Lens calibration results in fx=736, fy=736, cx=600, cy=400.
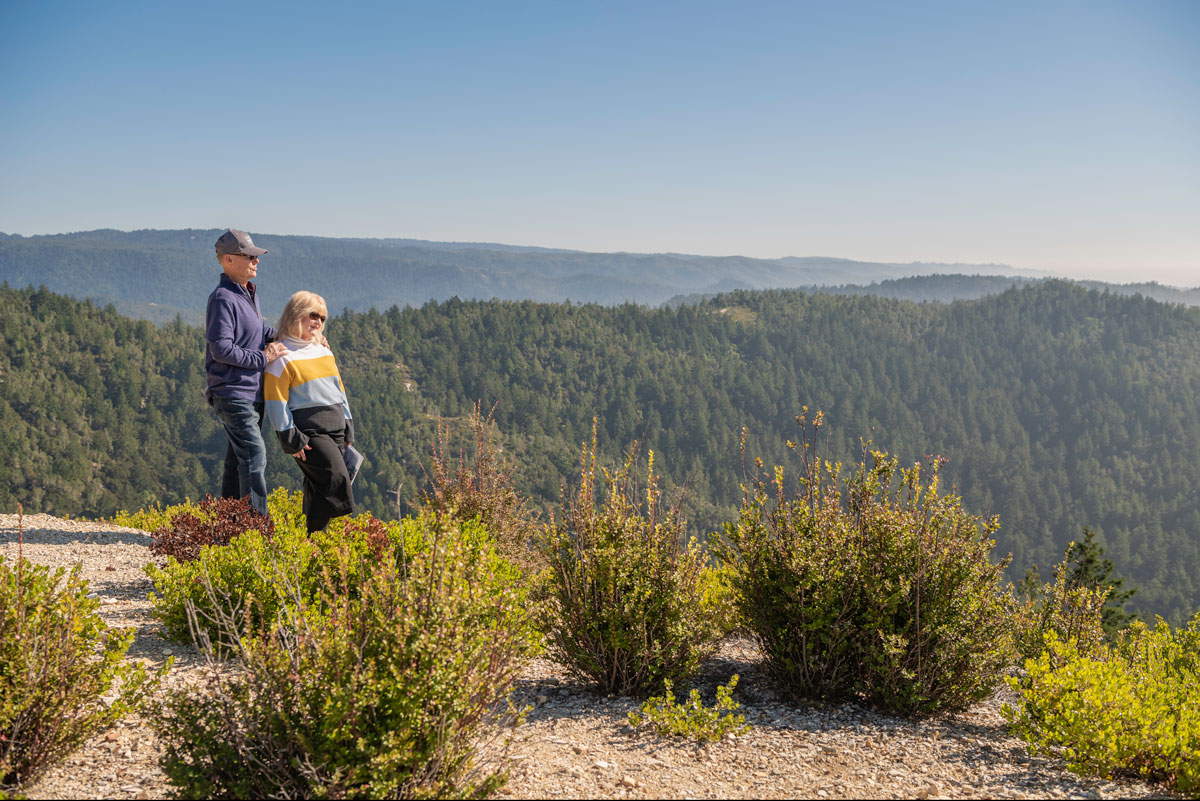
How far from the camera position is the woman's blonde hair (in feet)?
16.9

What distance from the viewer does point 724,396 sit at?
139375mm

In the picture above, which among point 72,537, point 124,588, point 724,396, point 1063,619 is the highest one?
point 1063,619

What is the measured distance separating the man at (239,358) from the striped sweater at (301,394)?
29cm

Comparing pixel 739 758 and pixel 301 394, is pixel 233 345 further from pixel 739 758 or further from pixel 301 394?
pixel 739 758

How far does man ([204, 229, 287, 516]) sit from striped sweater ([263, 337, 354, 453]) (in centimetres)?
29

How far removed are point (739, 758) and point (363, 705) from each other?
1.75 meters

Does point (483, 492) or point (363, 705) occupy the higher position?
point (363, 705)

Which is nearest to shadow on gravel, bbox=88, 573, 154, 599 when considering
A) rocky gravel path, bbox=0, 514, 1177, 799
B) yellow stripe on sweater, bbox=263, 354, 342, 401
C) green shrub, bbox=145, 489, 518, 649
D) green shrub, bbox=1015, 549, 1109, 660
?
green shrub, bbox=145, 489, 518, 649

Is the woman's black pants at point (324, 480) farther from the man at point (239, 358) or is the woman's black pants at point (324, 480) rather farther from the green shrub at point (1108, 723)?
the green shrub at point (1108, 723)

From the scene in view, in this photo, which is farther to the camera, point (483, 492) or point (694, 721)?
point (483, 492)

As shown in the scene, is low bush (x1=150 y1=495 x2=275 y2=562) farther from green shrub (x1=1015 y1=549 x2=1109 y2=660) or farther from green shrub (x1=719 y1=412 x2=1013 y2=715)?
green shrub (x1=1015 y1=549 x2=1109 y2=660)

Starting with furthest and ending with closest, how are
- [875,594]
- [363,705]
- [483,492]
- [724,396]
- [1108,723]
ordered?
[724,396] < [483,492] < [875,594] < [1108,723] < [363,705]

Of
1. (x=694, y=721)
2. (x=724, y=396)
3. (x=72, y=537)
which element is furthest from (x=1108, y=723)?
(x=724, y=396)

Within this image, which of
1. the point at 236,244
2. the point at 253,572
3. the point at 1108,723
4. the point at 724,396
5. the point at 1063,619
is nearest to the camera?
the point at 1108,723
